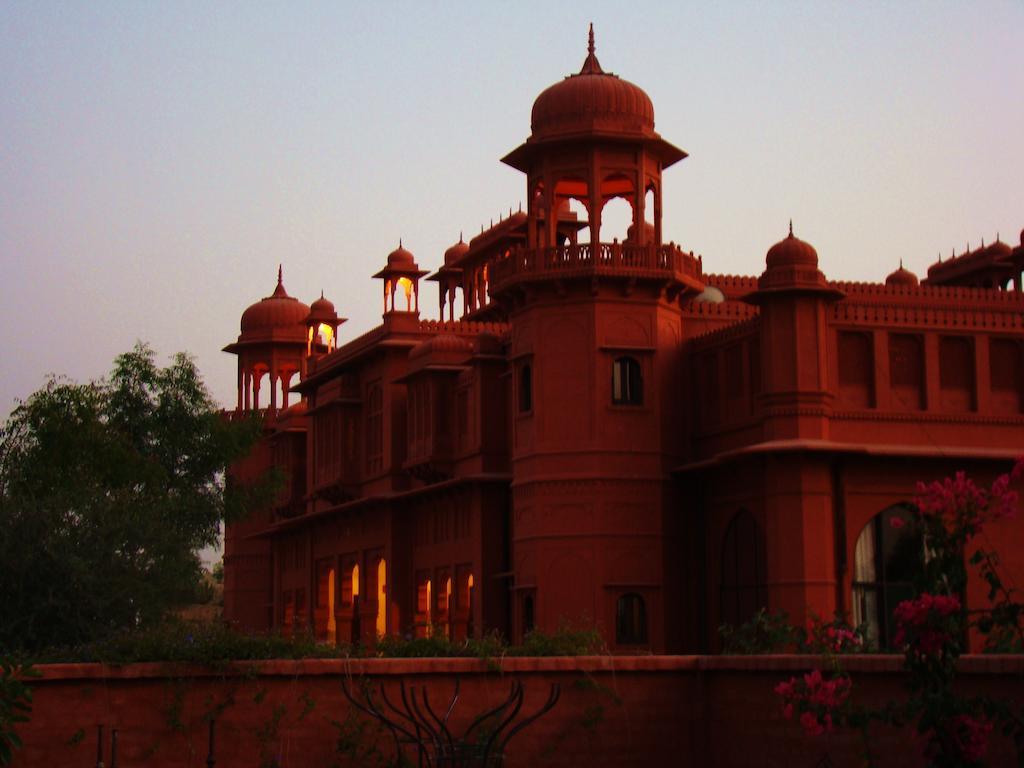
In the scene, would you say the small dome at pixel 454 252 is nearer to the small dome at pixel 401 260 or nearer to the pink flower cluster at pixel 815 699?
the small dome at pixel 401 260

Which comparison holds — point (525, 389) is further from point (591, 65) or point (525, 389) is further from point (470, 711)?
point (470, 711)

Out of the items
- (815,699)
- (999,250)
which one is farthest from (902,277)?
(815,699)

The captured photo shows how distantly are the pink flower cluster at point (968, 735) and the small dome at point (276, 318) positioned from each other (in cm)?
4854

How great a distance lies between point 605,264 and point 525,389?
323 cm

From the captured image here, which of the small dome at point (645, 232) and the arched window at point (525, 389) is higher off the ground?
the small dome at point (645, 232)

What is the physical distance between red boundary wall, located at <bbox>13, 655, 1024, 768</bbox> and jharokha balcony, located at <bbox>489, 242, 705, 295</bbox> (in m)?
15.7

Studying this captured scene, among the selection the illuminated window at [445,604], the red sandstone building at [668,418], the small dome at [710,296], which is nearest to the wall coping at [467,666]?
the red sandstone building at [668,418]

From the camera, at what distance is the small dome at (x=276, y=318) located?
60.7 metres

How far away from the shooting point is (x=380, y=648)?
65.7 feet

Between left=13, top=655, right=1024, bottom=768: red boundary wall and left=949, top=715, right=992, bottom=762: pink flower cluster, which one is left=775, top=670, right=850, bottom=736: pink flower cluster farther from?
left=13, top=655, right=1024, bottom=768: red boundary wall

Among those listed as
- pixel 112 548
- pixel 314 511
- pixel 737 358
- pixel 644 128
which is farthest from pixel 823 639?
pixel 314 511

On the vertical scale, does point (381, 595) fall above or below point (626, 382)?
below

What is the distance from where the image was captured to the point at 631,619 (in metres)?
34.1

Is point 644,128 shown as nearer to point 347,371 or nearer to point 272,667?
point 347,371
